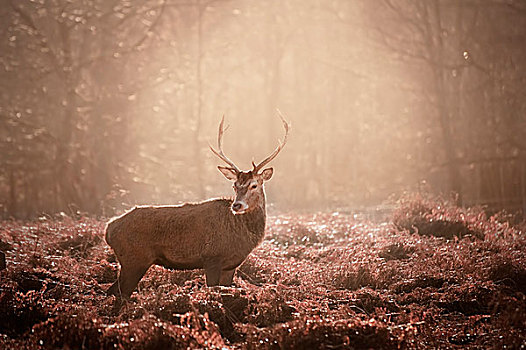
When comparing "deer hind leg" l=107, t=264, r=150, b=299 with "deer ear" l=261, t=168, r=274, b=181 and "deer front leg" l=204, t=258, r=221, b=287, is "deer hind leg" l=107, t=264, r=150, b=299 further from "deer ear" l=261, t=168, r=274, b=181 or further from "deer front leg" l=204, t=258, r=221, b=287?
"deer ear" l=261, t=168, r=274, b=181

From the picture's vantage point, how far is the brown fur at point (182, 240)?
9539 mm

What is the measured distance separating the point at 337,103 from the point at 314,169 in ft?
14.1

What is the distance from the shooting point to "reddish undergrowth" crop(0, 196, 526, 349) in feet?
22.1

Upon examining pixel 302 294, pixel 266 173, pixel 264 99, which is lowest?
pixel 302 294

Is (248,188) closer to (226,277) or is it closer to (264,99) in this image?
(226,277)

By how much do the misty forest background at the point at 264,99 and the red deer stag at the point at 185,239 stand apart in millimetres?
9368

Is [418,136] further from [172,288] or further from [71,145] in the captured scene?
[172,288]

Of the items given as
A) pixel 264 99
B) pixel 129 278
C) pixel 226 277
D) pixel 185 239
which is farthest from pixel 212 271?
pixel 264 99

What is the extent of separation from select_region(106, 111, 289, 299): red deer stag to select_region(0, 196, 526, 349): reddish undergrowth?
0.38 metres

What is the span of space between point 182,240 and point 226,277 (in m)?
0.87

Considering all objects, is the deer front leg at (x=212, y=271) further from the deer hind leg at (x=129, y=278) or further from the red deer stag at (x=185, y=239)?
the deer hind leg at (x=129, y=278)

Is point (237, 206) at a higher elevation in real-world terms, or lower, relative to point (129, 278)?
higher

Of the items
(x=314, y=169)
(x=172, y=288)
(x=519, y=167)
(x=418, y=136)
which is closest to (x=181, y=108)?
(x=314, y=169)

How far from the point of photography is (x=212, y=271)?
30.8ft
